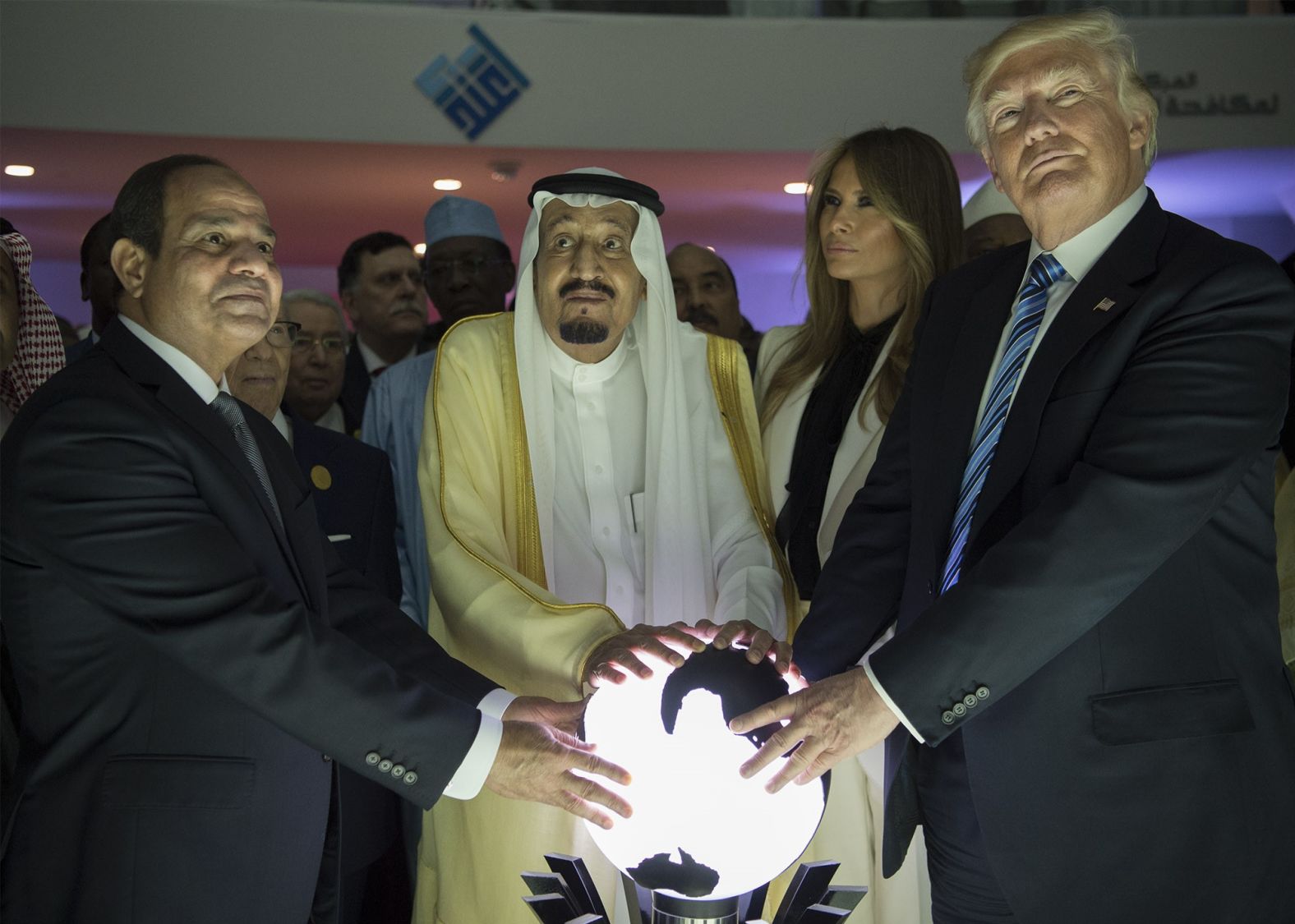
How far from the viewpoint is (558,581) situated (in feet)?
9.90

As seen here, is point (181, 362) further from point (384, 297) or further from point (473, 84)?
point (473, 84)

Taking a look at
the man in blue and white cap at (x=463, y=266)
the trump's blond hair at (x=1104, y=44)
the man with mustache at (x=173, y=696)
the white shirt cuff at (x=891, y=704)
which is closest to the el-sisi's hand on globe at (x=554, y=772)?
the man with mustache at (x=173, y=696)

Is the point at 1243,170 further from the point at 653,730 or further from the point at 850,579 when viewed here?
the point at 653,730

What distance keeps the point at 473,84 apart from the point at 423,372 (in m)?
5.12

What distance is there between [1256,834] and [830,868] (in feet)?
2.12

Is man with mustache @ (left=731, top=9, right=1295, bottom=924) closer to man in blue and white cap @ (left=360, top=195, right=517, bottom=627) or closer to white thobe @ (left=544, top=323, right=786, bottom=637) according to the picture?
white thobe @ (left=544, top=323, right=786, bottom=637)

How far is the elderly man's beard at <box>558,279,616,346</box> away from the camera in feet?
Result: 10.3

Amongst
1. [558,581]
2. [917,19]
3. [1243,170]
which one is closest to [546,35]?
[917,19]

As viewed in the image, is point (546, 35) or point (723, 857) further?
point (546, 35)

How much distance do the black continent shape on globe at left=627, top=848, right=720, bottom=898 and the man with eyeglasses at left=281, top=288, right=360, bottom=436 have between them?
306 centimetres

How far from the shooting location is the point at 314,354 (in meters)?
4.59

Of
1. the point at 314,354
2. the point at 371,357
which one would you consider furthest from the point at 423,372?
the point at 371,357

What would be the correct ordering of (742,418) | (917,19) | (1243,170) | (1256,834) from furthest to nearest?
(1243,170) → (917,19) → (742,418) → (1256,834)

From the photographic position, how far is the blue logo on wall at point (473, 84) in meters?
8.64
